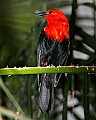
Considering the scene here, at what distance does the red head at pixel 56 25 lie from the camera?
0.46 metres

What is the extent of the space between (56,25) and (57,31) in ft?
0.04

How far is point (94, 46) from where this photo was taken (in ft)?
1.99

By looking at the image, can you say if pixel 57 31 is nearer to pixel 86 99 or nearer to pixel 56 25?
pixel 56 25

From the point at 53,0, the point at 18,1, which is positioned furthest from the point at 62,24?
the point at 53,0

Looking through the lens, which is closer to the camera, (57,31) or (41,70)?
(41,70)

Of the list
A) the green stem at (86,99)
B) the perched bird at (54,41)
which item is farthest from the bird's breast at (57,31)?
the green stem at (86,99)

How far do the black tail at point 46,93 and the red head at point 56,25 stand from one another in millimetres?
75

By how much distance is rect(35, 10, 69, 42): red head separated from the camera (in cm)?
46

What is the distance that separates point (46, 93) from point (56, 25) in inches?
4.9

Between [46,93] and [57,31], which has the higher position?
[57,31]

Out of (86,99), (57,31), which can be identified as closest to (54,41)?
(57,31)

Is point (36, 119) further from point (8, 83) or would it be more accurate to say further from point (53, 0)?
point (53, 0)

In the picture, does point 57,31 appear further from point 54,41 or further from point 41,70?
point 41,70

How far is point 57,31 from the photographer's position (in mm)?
477
